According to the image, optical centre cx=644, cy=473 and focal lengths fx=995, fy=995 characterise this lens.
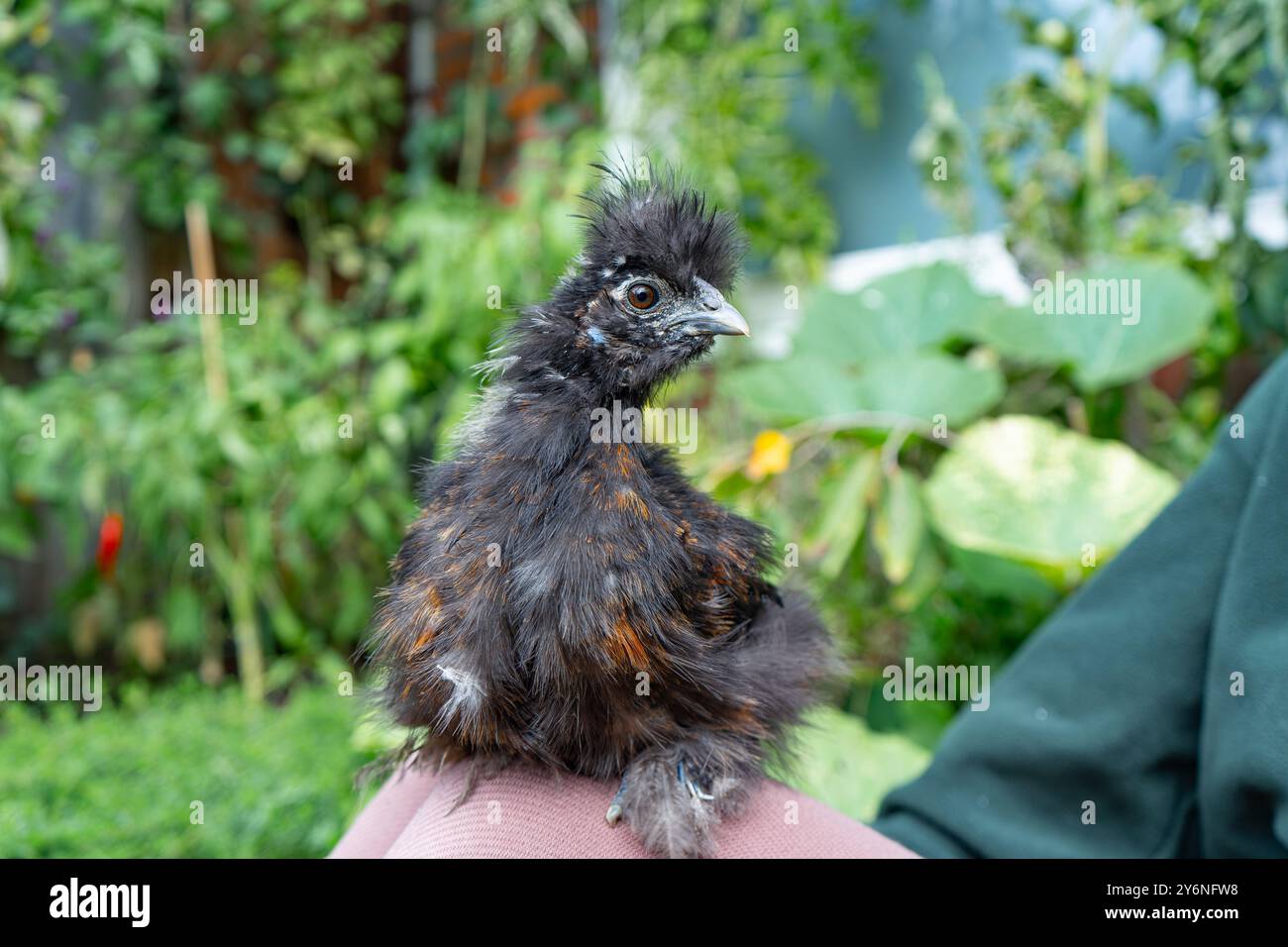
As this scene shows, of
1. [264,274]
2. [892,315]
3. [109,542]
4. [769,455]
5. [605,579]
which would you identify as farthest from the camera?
[264,274]

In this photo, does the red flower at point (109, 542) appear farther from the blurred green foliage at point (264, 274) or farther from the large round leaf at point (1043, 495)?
the large round leaf at point (1043, 495)

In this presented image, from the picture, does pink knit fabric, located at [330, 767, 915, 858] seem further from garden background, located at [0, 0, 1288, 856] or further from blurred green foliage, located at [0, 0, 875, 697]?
blurred green foliage, located at [0, 0, 875, 697]

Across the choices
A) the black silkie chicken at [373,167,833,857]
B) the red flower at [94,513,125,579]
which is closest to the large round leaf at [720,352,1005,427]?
the black silkie chicken at [373,167,833,857]

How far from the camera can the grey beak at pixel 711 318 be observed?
128cm

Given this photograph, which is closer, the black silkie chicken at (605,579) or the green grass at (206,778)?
the black silkie chicken at (605,579)

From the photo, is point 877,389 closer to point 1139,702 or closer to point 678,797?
point 1139,702

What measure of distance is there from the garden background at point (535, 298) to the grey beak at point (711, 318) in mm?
1077

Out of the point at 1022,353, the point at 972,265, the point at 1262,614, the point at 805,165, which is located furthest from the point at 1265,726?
the point at 805,165

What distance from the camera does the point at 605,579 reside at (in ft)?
3.56

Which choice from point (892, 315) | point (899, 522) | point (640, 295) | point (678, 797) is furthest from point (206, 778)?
point (892, 315)

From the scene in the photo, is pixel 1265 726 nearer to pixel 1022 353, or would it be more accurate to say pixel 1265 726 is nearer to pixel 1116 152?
pixel 1022 353

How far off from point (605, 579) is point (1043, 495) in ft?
6.74

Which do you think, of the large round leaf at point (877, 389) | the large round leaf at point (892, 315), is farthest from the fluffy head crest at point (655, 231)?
the large round leaf at point (892, 315)
